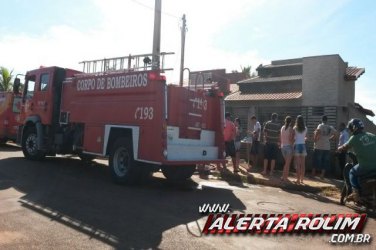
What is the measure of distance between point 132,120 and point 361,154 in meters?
4.65

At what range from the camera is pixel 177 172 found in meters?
9.53

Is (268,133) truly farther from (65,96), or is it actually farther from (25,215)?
(25,215)

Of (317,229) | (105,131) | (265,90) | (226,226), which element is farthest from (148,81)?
(265,90)

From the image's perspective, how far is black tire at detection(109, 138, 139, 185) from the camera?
8312mm

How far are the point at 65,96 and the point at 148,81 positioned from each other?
368cm

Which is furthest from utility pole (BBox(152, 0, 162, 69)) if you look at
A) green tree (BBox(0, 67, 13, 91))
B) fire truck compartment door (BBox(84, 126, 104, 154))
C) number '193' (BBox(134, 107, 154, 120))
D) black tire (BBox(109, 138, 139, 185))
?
green tree (BBox(0, 67, 13, 91))

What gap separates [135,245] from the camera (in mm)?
4645

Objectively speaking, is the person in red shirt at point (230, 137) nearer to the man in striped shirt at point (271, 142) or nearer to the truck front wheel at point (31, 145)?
the man in striped shirt at point (271, 142)

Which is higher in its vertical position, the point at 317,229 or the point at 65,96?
the point at 65,96

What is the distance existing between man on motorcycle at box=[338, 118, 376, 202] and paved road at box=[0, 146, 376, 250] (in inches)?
25.4

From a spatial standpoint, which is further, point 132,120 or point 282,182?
point 282,182

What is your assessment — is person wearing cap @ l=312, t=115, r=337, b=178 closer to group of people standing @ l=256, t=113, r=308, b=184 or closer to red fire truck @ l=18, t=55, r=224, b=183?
group of people standing @ l=256, t=113, r=308, b=184

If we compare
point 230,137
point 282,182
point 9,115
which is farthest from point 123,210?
point 9,115

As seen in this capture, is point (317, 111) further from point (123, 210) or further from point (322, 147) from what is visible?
point (123, 210)
